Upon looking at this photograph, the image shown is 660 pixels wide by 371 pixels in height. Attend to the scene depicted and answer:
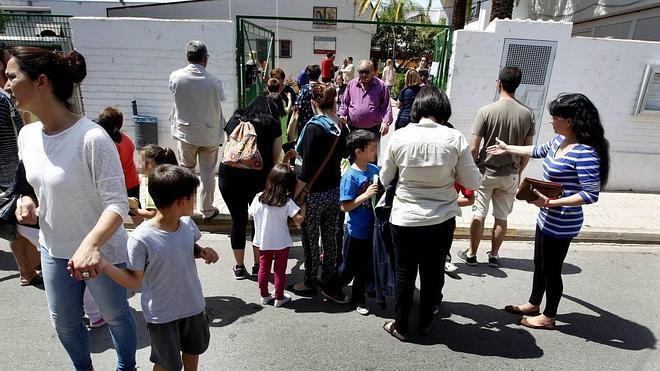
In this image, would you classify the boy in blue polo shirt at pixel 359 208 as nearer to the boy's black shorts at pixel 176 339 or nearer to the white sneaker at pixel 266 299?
the white sneaker at pixel 266 299

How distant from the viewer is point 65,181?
199 centimetres

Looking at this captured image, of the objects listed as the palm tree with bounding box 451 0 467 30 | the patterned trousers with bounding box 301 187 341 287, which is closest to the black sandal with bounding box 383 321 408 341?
the patterned trousers with bounding box 301 187 341 287

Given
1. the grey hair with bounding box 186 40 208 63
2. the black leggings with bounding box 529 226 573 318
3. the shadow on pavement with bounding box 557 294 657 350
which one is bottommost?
the shadow on pavement with bounding box 557 294 657 350

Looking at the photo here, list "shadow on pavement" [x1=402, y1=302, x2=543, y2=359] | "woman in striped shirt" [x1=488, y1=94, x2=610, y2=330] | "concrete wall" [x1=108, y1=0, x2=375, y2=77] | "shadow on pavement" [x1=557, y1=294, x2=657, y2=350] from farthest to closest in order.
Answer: "concrete wall" [x1=108, y1=0, x2=375, y2=77]
"shadow on pavement" [x1=557, y1=294, x2=657, y2=350]
"shadow on pavement" [x1=402, y1=302, x2=543, y2=359]
"woman in striped shirt" [x1=488, y1=94, x2=610, y2=330]

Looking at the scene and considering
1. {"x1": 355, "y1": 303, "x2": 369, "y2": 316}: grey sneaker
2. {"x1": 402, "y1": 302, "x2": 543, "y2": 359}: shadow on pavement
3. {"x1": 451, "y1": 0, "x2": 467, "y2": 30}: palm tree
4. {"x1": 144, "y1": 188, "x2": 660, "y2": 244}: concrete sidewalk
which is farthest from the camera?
{"x1": 451, "y1": 0, "x2": 467, "y2": 30}: palm tree

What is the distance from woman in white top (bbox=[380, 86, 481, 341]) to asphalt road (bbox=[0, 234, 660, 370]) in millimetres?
436

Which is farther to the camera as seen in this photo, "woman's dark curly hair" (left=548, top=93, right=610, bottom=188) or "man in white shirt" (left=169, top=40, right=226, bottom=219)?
"man in white shirt" (left=169, top=40, right=226, bottom=219)

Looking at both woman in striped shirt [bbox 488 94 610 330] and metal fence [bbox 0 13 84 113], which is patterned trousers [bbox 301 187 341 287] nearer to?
woman in striped shirt [bbox 488 94 610 330]

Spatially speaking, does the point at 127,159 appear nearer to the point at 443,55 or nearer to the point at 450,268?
the point at 450,268

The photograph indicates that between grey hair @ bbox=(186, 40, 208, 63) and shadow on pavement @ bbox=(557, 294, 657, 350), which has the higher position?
grey hair @ bbox=(186, 40, 208, 63)

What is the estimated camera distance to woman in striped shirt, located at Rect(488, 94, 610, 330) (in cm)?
293

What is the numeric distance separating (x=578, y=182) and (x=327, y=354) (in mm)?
2137

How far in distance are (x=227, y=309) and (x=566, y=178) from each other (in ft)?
9.16

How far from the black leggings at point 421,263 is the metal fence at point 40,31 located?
566cm
